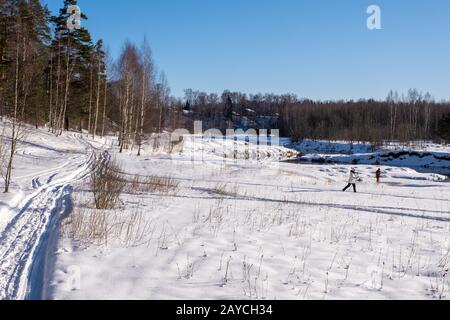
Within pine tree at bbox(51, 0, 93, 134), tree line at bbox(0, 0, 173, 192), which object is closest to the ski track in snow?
tree line at bbox(0, 0, 173, 192)

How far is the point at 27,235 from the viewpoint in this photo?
23.3ft

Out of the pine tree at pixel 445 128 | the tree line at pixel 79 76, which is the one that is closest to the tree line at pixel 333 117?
the pine tree at pixel 445 128

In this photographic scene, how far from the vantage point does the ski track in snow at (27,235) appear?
4860 mm

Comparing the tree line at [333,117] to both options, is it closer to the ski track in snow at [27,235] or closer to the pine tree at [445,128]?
the pine tree at [445,128]

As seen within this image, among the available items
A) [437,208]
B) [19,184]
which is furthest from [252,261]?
[437,208]

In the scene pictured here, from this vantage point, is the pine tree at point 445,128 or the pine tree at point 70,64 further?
the pine tree at point 445,128

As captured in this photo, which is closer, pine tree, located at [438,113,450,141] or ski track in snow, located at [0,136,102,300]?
ski track in snow, located at [0,136,102,300]

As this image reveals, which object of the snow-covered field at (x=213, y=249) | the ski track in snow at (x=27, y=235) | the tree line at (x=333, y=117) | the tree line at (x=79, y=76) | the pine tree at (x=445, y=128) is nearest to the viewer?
the ski track in snow at (x=27, y=235)

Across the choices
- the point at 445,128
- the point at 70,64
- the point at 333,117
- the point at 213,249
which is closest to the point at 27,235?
the point at 213,249

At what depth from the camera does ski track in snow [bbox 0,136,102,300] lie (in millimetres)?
4860

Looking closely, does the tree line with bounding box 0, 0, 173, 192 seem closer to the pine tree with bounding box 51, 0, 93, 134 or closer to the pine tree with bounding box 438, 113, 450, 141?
the pine tree with bounding box 51, 0, 93, 134
